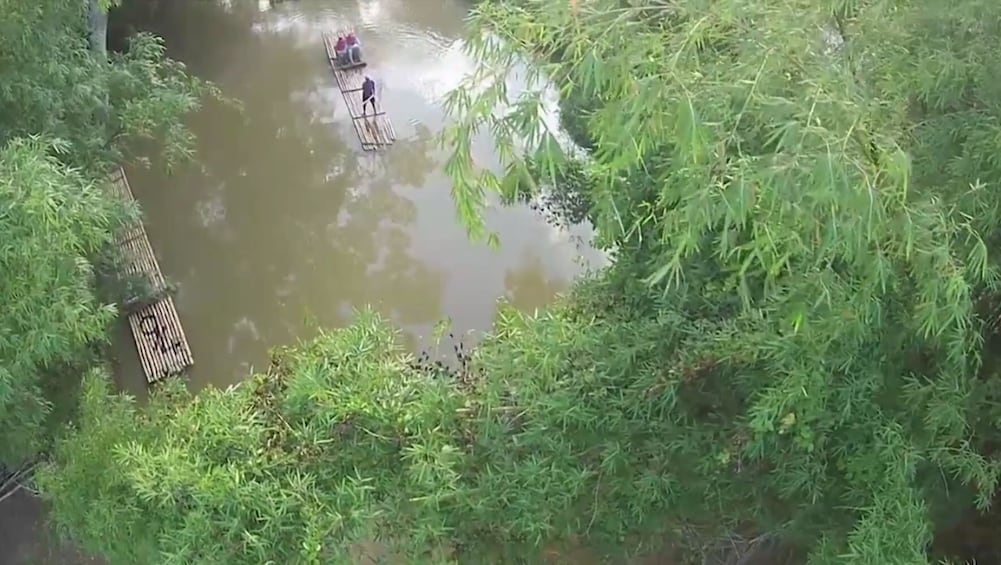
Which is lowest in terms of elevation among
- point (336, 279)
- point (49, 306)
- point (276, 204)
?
point (336, 279)

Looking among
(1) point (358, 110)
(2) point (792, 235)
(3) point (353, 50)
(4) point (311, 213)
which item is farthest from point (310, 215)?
(2) point (792, 235)

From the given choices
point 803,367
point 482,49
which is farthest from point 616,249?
point 482,49

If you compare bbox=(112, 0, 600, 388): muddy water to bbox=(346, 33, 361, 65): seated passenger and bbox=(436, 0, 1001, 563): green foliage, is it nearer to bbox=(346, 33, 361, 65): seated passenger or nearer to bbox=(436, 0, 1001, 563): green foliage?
bbox=(346, 33, 361, 65): seated passenger

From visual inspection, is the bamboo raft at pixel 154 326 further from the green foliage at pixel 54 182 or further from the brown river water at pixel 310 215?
the green foliage at pixel 54 182

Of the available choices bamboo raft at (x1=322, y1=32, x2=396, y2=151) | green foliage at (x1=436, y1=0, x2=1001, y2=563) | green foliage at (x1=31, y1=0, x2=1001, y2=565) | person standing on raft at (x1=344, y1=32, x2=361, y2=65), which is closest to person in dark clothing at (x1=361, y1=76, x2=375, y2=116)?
bamboo raft at (x1=322, y1=32, x2=396, y2=151)

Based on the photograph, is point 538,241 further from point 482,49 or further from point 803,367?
point 482,49

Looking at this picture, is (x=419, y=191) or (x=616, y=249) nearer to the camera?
(x=616, y=249)
